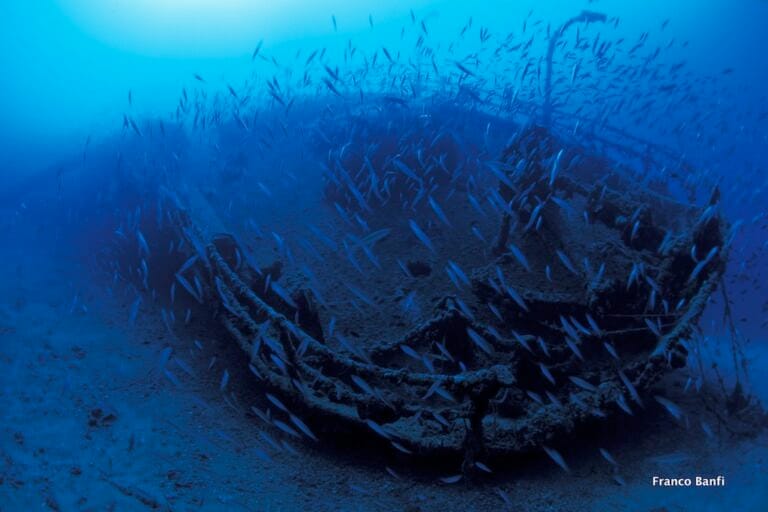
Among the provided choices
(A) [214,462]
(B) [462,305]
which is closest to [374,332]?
(B) [462,305]

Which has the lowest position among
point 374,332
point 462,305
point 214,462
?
point 214,462

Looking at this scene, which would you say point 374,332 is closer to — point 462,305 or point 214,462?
point 462,305

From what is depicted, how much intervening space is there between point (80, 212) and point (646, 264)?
41.9 feet

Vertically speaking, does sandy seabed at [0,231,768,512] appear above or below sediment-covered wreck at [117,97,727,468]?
below

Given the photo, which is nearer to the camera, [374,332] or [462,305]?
[462,305]

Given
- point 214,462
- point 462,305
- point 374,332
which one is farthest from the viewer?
point 374,332

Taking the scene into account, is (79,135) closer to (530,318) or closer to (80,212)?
(80,212)

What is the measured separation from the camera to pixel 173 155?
11.9 meters

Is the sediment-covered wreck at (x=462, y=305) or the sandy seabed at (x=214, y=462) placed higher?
the sediment-covered wreck at (x=462, y=305)

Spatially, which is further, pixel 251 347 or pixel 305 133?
pixel 305 133

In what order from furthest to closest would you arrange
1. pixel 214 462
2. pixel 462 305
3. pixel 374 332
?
pixel 374 332 → pixel 462 305 → pixel 214 462

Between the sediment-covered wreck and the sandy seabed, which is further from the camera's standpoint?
the sediment-covered wreck

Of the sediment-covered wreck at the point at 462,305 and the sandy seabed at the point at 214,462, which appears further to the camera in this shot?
the sediment-covered wreck at the point at 462,305

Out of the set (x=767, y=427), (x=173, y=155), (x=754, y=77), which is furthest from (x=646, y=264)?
(x=754, y=77)
